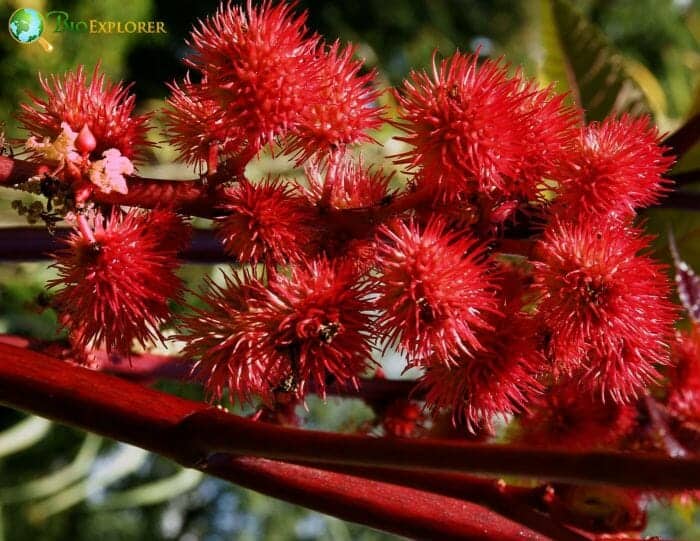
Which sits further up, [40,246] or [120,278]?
[120,278]

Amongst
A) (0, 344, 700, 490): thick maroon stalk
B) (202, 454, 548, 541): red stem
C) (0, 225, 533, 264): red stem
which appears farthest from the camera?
(0, 225, 533, 264): red stem

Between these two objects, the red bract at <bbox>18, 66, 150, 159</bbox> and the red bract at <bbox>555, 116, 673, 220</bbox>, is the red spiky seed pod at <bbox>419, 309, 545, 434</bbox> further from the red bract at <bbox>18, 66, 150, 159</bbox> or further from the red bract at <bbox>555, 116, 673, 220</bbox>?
the red bract at <bbox>18, 66, 150, 159</bbox>

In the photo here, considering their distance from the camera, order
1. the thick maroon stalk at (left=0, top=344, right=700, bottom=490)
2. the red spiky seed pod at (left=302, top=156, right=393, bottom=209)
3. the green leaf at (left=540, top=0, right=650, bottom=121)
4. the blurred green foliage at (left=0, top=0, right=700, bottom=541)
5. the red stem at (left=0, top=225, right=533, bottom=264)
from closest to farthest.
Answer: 1. the thick maroon stalk at (left=0, top=344, right=700, bottom=490)
2. the red spiky seed pod at (left=302, top=156, right=393, bottom=209)
3. the red stem at (left=0, top=225, right=533, bottom=264)
4. the green leaf at (left=540, top=0, right=650, bottom=121)
5. the blurred green foliage at (left=0, top=0, right=700, bottom=541)

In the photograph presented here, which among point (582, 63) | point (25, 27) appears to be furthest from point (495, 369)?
point (25, 27)

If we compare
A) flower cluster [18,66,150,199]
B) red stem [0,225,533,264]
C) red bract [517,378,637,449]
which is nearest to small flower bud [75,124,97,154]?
flower cluster [18,66,150,199]

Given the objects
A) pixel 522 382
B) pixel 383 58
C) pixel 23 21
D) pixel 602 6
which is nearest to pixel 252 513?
pixel 23 21

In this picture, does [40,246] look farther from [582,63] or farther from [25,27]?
[582,63]
